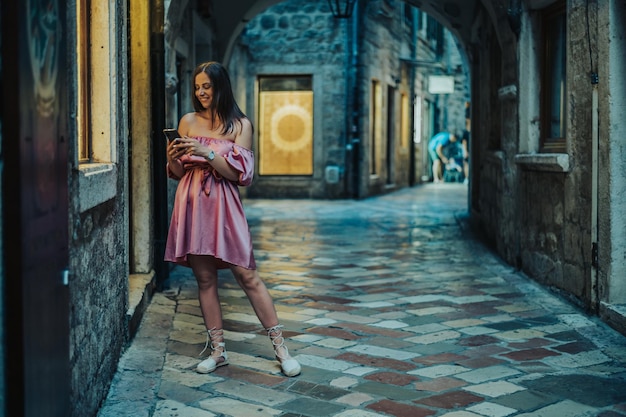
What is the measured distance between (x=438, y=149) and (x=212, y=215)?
24259 millimetres

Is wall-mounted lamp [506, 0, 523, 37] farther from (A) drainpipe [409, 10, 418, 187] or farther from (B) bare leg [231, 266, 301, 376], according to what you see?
(A) drainpipe [409, 10, 418, 187]

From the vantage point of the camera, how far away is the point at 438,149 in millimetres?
27969

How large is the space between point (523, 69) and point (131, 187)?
3385 mm

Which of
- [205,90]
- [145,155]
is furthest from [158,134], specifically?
[205,90]

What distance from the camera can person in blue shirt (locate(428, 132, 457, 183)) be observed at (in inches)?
1089

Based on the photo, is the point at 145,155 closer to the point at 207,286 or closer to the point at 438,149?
the point at 207,286

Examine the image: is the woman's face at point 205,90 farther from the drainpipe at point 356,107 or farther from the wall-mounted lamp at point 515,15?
the drainpipe at point 356,107

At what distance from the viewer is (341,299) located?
6406 mm

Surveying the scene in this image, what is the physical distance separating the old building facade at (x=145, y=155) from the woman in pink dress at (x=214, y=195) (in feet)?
1.08

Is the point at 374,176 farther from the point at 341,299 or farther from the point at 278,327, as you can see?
the point at 278,327

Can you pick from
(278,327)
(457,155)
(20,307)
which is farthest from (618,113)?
(457,155)

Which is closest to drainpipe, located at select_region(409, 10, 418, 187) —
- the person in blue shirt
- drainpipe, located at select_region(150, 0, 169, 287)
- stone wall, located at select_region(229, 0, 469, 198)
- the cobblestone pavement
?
the person in blue shirt

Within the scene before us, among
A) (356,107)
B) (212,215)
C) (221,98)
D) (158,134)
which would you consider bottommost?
(212,215)

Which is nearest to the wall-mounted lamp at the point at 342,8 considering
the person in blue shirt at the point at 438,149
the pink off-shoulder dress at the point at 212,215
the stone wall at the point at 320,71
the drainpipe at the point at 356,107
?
the drainpipe at the point at 356,107
